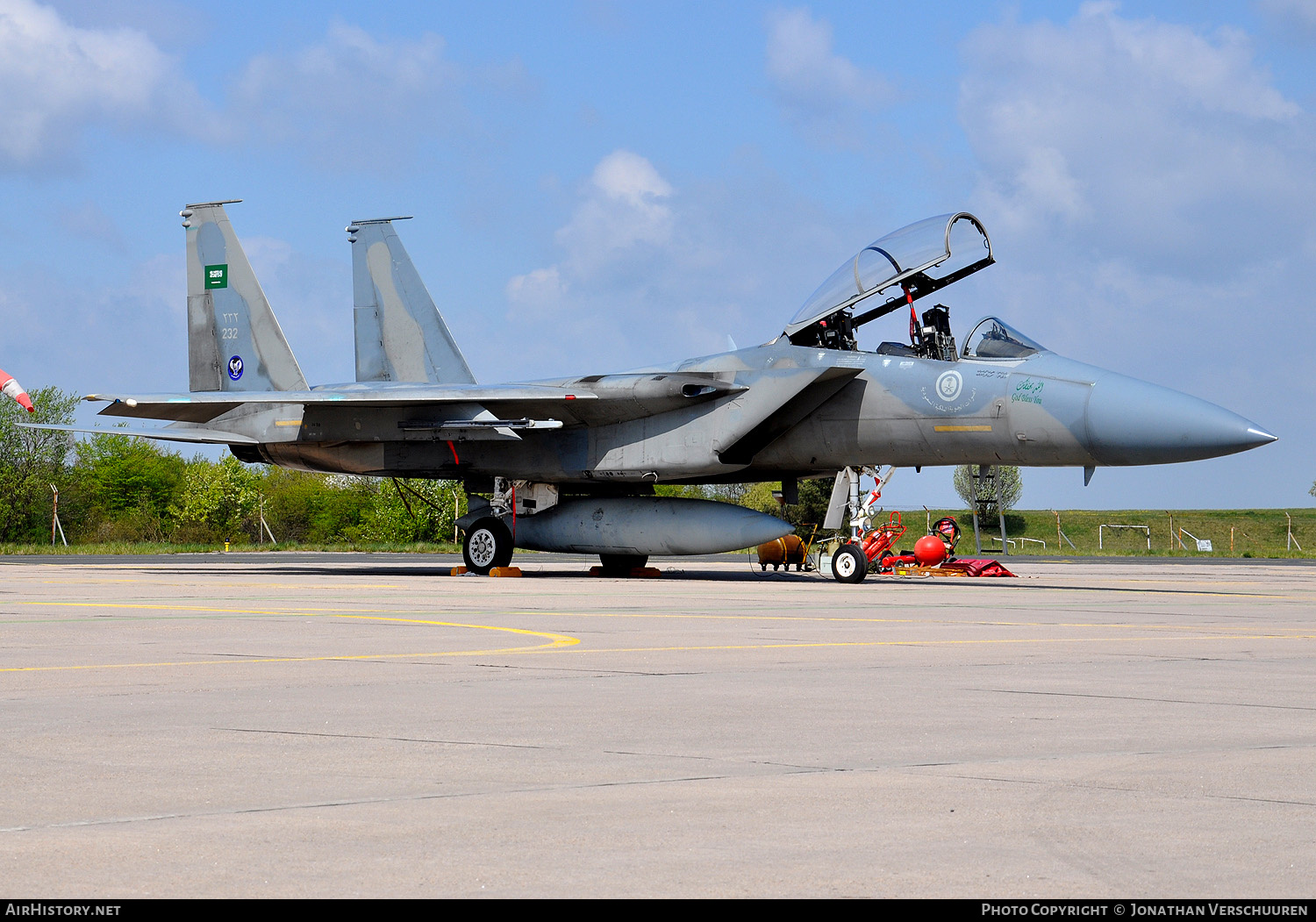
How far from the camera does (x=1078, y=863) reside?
3.81 metres

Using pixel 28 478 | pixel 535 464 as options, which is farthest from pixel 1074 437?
pixel 28 478

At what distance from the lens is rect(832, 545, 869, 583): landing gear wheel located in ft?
69.1

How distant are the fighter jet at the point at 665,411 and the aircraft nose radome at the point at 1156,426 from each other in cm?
2

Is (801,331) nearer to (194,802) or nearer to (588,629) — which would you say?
(588,629)

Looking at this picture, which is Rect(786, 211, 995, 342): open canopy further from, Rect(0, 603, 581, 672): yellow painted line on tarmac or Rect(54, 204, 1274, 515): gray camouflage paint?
Rect(0, 603, 581, 672): yellow painted line on tarmac

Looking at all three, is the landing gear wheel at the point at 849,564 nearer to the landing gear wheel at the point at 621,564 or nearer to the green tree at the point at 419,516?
the landing gear wheel at the point at 621,564

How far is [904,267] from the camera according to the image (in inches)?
802

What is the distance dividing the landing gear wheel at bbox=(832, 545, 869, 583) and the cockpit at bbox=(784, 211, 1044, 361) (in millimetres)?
2911

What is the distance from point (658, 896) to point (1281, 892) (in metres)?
1.49

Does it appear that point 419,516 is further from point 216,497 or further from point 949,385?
point 949,385

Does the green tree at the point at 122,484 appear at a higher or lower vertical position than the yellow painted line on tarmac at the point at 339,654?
higher

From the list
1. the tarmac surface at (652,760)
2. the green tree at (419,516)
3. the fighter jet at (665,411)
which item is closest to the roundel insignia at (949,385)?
the fighter jet at (665,411)

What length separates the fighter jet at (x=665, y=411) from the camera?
19.2 m

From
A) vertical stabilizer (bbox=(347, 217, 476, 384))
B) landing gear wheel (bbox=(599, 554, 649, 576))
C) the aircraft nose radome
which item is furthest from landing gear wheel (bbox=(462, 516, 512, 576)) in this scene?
the aircraft nose radome
